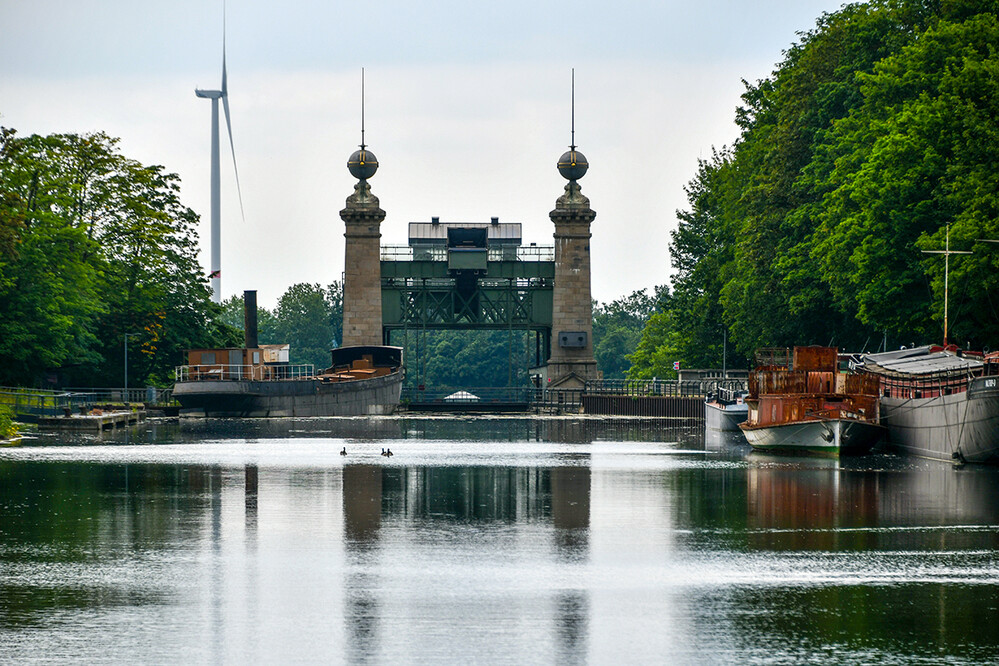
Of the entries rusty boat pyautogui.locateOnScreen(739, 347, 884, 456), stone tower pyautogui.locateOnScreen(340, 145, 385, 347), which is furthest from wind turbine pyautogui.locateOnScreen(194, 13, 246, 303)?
rusty boat pyautogui.locateOnScreen(739, 347, 884, 456)

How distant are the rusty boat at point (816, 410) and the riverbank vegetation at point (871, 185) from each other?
19.5 feet

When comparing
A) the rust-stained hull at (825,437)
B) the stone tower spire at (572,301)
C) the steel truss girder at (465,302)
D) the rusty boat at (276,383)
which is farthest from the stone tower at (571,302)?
the rust-stained hull at (825,437)

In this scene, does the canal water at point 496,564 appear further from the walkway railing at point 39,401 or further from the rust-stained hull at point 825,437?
the walkway railing at point 39,401

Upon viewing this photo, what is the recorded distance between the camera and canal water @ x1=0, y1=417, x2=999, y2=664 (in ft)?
58.9

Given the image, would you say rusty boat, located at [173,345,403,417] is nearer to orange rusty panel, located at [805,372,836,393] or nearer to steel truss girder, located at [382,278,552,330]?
steel truss girder, located at [382,278,552,330]

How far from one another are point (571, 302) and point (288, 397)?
87.9ft

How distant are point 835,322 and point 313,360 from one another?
130561 mm

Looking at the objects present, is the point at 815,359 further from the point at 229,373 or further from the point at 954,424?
the point at 229,373

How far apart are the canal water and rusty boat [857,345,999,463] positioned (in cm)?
226

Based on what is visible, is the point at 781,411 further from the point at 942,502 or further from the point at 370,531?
the point at 370,531

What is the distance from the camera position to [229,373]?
90.6 metres

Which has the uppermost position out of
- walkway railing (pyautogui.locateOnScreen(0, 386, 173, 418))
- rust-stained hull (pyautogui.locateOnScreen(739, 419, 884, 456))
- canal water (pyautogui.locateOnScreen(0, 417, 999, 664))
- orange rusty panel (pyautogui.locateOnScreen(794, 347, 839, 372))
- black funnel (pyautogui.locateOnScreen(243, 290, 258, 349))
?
black funnel (pyautogui.locateOnScreen(243, 290, 258, 349))

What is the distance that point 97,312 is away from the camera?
8588cm

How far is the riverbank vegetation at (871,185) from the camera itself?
5653 cm
